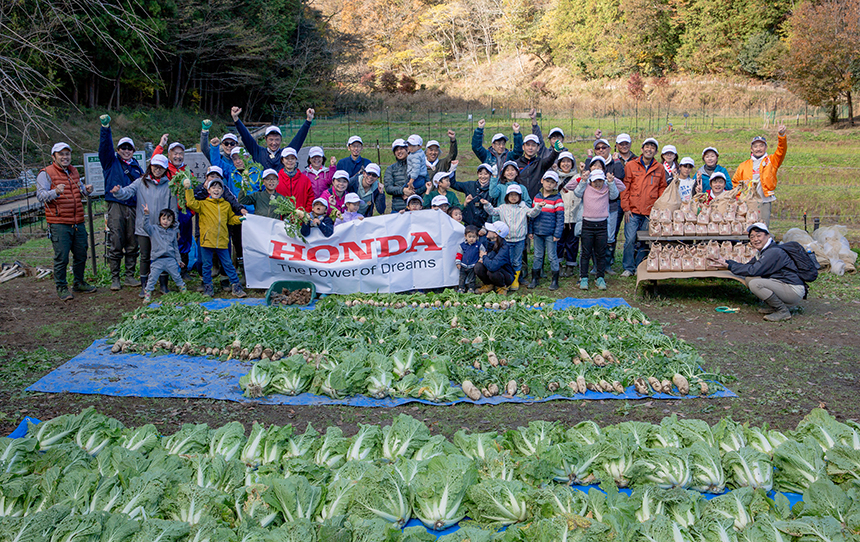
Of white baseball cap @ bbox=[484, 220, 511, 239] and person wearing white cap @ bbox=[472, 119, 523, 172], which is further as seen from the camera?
person wearing white cap @ bbox=[472, 119, 523, 172]

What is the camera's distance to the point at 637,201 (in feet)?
35.0

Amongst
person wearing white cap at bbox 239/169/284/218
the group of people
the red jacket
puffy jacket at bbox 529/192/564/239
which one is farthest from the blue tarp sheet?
puffy jacket at bbox 529/192/564/239

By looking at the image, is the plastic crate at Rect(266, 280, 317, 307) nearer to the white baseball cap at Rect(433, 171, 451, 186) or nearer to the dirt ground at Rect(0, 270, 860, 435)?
the dirt ground at Rect(0, 270, 860, 435)

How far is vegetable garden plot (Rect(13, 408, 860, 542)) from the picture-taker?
3750 millimetres

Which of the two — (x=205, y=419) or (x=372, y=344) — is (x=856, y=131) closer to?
(x=372, y=344)

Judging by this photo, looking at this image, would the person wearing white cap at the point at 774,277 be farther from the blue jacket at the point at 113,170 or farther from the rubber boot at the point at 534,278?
the blue jacket at the point at 113,170

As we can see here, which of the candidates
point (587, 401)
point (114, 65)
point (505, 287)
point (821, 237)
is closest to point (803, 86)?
point (821, 237)

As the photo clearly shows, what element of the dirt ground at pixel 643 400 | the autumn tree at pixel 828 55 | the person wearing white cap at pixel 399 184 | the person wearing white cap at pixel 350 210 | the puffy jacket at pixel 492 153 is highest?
the autumn tree at pixel 828 55

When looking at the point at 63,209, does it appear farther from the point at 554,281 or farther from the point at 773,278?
the point at 773,278

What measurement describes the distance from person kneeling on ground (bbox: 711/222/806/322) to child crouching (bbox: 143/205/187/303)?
8.39 meters

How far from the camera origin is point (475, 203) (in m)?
10.8

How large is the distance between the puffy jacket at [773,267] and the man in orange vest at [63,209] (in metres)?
9.93

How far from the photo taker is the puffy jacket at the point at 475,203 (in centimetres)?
1062

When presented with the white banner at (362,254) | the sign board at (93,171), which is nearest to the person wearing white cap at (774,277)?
the white banner at (362,254)
